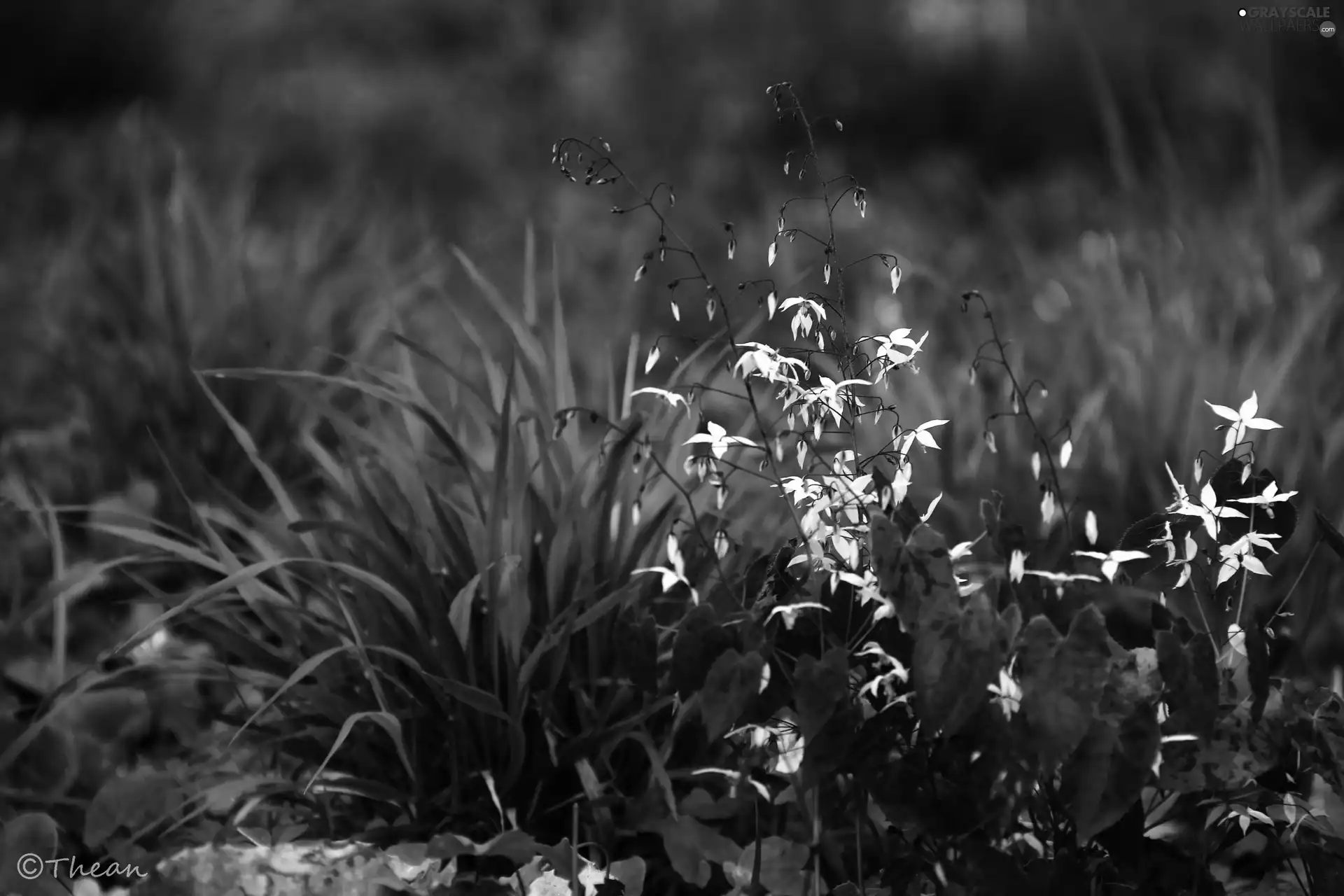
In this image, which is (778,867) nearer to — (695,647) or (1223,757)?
(695,647)

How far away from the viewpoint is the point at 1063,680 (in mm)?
1549

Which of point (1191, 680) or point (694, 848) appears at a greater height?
point (1191, 680)

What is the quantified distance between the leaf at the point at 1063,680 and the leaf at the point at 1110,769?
0.07 feet

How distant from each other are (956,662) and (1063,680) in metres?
0.13

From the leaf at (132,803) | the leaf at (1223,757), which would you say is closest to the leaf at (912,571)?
the leaf at (1223,757)

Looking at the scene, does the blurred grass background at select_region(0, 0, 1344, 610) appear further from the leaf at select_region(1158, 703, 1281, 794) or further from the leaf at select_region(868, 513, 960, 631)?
the leaf at select_region(1158, 703, 1281, 794)

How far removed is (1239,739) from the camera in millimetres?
1691

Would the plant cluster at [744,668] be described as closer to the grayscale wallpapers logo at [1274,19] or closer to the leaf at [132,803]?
the leaf at [132,803]

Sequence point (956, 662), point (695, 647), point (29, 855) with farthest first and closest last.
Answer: point (29, 855), point (695, 647), point (956, 662)

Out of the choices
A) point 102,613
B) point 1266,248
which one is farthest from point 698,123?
point 102,613

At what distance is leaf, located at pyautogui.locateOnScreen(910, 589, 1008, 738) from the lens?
1533mm

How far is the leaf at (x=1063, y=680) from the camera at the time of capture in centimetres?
153

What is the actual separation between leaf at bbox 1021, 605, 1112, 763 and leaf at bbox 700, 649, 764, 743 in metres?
0.33

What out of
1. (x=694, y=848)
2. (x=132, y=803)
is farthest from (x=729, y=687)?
(x=132, y=803)
